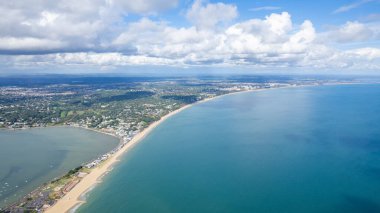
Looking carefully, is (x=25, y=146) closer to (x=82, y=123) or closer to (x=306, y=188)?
(x=82, y=123)

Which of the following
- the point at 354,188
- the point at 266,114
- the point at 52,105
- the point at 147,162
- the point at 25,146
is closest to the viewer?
the point at 354,188

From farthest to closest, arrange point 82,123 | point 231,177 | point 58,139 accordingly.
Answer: point 82,123 → point 58,139 → point 231,177

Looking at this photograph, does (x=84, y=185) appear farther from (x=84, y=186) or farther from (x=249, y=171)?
(x=249, y=171)

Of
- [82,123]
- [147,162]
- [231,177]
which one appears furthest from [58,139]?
[231,177]

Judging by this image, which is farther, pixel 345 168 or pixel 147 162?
pixel 147 162

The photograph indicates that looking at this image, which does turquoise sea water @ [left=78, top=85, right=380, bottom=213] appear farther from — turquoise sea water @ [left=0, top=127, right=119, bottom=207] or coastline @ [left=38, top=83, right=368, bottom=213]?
turquoise sea water @ [left=0, top=127, right=119, bottom=207]

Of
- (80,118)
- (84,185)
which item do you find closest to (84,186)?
(84,185)

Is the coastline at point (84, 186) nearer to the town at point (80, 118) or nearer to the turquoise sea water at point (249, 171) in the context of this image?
the town at point (80, 118)

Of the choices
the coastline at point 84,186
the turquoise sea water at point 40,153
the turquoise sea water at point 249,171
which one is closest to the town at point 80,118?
the coastline at point 84,186
